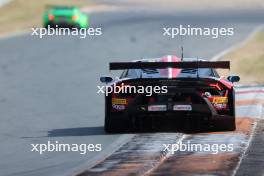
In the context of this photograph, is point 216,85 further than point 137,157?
Yes

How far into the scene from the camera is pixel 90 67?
97.1 feet

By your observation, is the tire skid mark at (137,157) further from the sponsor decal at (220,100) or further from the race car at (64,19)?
the race car at (64,19)

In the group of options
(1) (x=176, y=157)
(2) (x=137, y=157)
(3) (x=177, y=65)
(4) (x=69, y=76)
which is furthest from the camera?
(4) (x=69, y=76)

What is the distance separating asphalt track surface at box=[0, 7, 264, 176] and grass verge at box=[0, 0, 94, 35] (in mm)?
3486

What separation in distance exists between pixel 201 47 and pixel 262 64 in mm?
8355

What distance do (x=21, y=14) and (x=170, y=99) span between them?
134 ft

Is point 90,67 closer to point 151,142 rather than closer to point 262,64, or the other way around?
point 262,64

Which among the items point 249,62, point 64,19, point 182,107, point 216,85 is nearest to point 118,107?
point 182,107

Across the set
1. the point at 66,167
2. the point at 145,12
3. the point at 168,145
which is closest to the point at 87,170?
the point at 66,167

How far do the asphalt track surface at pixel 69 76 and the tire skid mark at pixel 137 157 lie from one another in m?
0.39

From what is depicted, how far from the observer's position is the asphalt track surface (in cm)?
1404

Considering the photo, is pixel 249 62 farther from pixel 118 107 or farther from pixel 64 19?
pixel 64 19

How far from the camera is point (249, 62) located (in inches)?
1166

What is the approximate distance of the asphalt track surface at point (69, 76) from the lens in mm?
14039
